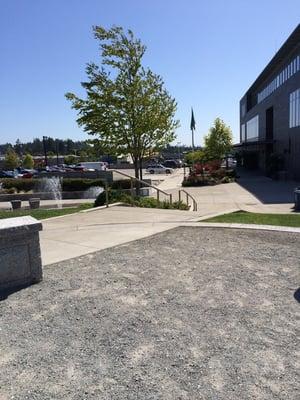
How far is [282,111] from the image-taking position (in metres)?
A: 43.4

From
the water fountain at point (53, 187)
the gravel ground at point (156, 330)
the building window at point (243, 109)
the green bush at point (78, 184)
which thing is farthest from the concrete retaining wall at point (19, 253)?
the building window at point (243, 109)

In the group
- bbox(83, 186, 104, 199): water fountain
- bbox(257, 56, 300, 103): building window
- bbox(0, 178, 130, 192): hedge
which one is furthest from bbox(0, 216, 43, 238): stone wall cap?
bbox(257, 56, 300, 103): building window

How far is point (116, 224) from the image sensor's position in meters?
9.95

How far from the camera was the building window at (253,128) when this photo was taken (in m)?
62.8

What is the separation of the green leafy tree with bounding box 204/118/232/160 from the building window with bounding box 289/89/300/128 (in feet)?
76.4

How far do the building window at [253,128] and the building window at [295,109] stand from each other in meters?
22.6

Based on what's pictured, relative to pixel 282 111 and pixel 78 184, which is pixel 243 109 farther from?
pixel 78 184

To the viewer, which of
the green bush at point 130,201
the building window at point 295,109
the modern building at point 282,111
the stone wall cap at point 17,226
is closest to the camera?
the stone wall cap at point 17,226

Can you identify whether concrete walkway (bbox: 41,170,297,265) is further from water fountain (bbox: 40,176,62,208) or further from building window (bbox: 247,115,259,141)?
building window (bbox: 247,115,259,141)

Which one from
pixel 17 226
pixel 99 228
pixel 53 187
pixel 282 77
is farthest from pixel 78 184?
pixel 17 226

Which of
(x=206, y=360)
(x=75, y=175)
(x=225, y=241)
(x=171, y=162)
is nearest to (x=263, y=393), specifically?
(x=206, y=360)

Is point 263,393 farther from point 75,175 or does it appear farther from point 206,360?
point 75,175

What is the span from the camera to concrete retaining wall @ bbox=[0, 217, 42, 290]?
16.9ft

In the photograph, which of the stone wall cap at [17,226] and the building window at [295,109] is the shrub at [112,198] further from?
the building window at [295,109]
